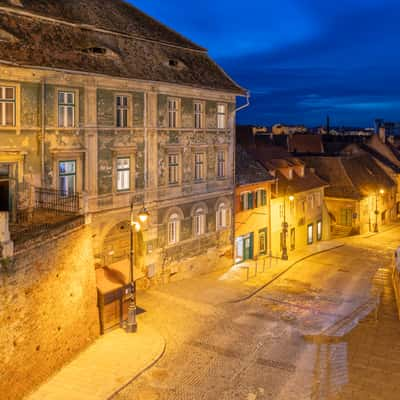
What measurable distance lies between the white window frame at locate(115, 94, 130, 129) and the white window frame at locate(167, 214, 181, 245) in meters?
5.89

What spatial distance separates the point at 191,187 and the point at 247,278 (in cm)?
634

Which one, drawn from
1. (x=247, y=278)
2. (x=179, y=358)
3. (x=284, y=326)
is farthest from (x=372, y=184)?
(x=179, y=358)

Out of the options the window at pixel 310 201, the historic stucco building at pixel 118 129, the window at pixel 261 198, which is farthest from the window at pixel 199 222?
the window at pixel 310 201

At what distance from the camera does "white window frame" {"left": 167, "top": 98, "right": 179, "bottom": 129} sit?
1041 inches

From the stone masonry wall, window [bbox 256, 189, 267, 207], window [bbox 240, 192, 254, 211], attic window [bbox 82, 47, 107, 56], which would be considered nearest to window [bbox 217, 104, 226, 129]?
window [bbox 240, 192, 254, 211]

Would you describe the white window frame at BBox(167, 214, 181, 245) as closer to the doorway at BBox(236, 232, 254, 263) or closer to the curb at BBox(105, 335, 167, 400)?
the doorway at BBox(236, 232, 254, 263)

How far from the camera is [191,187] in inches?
1115

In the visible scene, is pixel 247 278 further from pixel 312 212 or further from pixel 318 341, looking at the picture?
pixel 312 212

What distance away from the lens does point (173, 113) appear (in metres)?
26.7

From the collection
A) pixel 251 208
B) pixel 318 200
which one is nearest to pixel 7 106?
pixel 251 208

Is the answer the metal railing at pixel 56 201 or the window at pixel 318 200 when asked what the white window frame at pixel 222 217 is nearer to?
the metal railing at pixel 56 201

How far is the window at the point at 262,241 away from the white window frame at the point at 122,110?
14.7m

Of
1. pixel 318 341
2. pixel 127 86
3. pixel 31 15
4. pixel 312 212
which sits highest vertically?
pixel 31 15

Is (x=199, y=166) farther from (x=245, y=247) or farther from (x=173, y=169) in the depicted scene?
(x=245, y=247)
